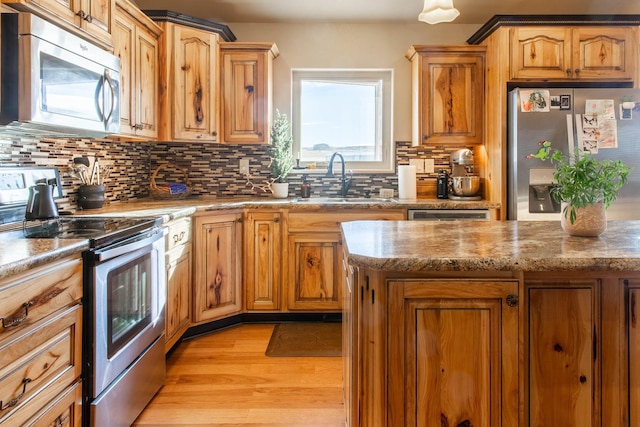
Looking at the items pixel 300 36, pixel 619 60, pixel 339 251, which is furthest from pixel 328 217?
pixel 619 60

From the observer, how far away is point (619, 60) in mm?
3111

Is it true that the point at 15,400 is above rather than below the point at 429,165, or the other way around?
below

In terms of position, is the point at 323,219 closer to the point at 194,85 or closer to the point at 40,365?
the point at 194,85

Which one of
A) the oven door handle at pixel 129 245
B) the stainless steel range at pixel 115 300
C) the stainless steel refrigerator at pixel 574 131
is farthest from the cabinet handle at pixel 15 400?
the stainless steel refrigerator at pixel 574 131

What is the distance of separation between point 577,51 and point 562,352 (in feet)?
8.52

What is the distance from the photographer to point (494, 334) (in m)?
1.27

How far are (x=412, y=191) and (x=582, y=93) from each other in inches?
53.1

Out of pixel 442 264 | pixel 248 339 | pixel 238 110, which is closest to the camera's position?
pixel 442 264

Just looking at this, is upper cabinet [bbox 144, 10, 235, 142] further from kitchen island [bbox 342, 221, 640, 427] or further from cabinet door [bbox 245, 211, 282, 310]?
kitchen island [bbox 342, 221, 640, 427]

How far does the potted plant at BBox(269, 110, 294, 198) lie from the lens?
3.47 m

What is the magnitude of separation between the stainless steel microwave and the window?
182 cm

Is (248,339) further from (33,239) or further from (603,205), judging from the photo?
(603,205)

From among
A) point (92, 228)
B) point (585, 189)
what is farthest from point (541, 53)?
point (92, 228)

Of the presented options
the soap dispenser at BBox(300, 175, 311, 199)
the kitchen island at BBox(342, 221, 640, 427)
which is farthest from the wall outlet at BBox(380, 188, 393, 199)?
the kitchen island at BBox(342, 221, 640, 427)
